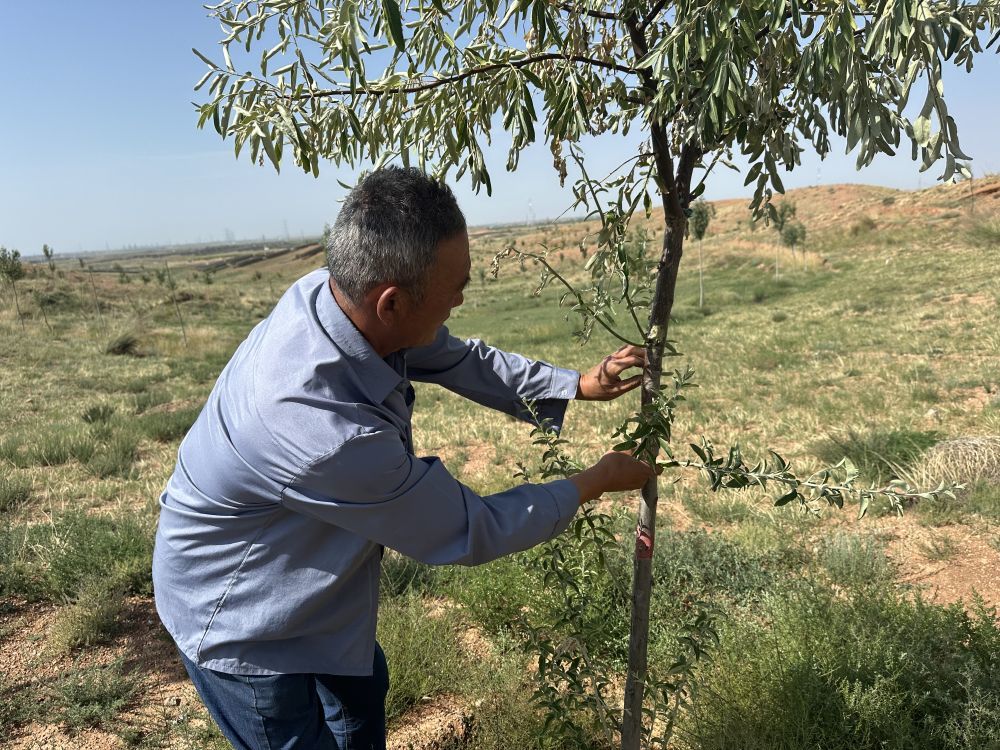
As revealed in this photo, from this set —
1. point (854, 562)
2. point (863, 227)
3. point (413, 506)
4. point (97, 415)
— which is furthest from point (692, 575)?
point (863, 227)

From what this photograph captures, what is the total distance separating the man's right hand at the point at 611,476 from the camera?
1.59 metres

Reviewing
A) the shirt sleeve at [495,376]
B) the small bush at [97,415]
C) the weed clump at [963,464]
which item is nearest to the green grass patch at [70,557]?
the shirt sleeve at [495,376]

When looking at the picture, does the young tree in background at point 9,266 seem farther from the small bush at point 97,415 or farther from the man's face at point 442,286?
the man's face at point 442,286

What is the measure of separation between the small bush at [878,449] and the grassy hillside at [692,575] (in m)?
0.03

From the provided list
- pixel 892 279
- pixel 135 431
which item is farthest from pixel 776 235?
pixel 135 431

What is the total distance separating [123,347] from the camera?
57.7 feet

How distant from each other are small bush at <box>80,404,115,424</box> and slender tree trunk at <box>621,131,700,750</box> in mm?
9374

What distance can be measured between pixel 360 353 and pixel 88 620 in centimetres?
314

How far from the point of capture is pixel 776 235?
120ft

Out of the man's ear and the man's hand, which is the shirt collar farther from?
the man's hand

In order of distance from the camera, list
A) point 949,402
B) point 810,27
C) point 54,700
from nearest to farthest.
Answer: point 810,27 → point 54,700 → point 949,402

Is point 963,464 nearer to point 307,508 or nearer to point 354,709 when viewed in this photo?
point 354,709

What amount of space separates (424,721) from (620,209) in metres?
2.37

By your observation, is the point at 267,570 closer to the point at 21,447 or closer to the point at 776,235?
the point at 21,447
